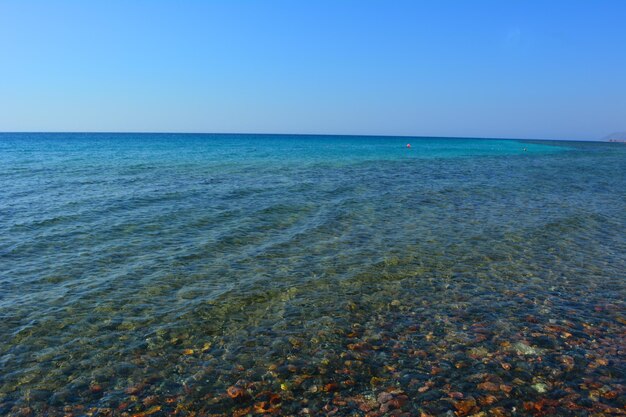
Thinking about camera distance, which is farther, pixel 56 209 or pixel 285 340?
pixel 56 209

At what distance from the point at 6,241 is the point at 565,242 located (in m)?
22.3

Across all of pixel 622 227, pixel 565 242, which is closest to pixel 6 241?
pixel 565 242

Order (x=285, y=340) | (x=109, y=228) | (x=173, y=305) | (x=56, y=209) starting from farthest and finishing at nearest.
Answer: (x=56, y=209), (x=109, y=228), (x=173, y=305), (x=285, y=340)

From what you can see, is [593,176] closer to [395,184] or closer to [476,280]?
[395,184]

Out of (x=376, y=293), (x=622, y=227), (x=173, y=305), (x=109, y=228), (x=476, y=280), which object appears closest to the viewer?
(x=173, y=305)

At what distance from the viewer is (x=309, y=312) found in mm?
10227

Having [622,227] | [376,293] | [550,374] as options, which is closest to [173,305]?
[376,293]

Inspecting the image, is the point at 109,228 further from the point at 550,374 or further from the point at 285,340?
the point at 550,374

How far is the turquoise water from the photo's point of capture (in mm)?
7062

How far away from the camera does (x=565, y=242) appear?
1644cm

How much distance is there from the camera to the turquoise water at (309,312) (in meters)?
7.06

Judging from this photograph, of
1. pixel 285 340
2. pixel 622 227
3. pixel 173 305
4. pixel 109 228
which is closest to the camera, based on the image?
pixel 285 340

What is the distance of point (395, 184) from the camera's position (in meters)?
35.0

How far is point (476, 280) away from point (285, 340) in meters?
6.59
